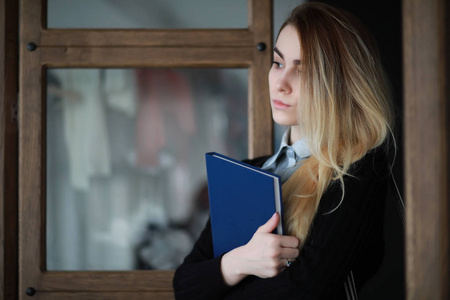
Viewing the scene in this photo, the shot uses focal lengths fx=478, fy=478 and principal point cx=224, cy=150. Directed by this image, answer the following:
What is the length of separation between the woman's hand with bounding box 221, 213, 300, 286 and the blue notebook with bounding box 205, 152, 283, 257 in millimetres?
31

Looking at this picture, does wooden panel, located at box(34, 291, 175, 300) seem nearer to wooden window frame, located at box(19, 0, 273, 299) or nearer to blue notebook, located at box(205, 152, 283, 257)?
wooden window frame, located at box(19, 0, 273, 299)

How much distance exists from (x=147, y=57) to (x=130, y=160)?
349 mm

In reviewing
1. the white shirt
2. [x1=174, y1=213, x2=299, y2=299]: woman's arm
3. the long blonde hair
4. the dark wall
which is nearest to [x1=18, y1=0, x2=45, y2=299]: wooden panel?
[x1=174, y1=213, x2=299, y2=299]: woman's arm

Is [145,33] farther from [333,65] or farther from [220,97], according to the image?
[333,65]

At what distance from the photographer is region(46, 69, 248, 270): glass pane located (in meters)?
1.61

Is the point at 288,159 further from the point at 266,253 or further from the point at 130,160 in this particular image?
the point at 130,160

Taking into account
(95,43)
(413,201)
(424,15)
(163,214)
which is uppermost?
(95,43)

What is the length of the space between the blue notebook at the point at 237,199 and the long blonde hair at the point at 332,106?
74mm

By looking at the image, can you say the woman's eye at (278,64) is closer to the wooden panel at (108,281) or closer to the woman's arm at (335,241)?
the woman's arm at (335,241)

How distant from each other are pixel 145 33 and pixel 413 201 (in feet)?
3.86

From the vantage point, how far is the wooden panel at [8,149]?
5.00 feet

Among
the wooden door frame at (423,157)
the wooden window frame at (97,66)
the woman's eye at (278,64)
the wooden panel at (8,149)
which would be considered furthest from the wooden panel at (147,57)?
the wooden door frame at (423,157)

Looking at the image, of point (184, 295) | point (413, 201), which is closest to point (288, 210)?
point (184, 295)

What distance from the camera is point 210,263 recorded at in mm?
1092
